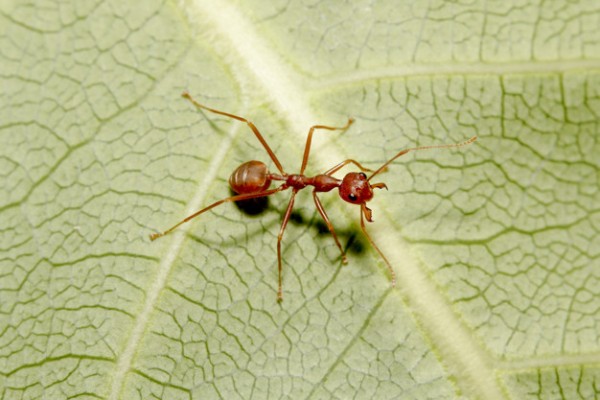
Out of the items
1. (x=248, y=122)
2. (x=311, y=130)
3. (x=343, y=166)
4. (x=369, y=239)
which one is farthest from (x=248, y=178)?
(x=369, y=239)

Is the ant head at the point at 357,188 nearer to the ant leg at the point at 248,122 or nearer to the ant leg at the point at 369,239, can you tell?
the ant leg at the point at 369,239

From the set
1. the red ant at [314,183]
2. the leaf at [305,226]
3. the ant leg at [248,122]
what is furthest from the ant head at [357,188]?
the ant leg at [248,122]

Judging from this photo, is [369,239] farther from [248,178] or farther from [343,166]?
[248,178]

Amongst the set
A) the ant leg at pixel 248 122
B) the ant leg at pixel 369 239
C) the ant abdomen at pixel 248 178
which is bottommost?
the ant leg at pixel 369 239

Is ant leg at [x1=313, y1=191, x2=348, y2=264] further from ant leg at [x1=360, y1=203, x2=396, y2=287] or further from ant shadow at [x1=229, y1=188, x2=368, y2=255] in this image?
ant leg at [x1=360, y1=203, x2=396, y2=287]

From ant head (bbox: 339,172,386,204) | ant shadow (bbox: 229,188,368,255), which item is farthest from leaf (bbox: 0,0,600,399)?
ant head (bbox: 339,172,386,204)
